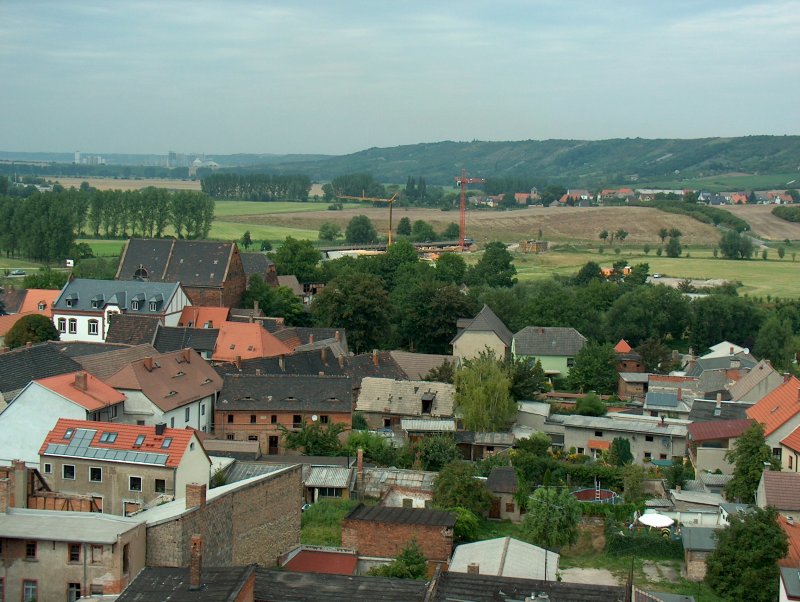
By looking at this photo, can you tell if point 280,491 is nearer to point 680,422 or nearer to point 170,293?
point 680,422

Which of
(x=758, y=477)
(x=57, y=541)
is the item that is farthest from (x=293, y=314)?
(x=57, y=541)

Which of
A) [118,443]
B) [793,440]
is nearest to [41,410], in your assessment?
[118,443]

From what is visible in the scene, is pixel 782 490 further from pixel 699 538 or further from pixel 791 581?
pixel 791 581

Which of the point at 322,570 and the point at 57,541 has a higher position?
the point at 57,541

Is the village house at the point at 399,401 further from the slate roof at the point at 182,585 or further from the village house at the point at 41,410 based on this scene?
the slate roof at the point at 182,585

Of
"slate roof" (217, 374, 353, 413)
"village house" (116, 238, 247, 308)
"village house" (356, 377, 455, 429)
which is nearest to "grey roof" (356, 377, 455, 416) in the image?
"village house" (356, 377, 455, 429)

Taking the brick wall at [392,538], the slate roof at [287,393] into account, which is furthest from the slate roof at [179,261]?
the brick wall at [392,538]
